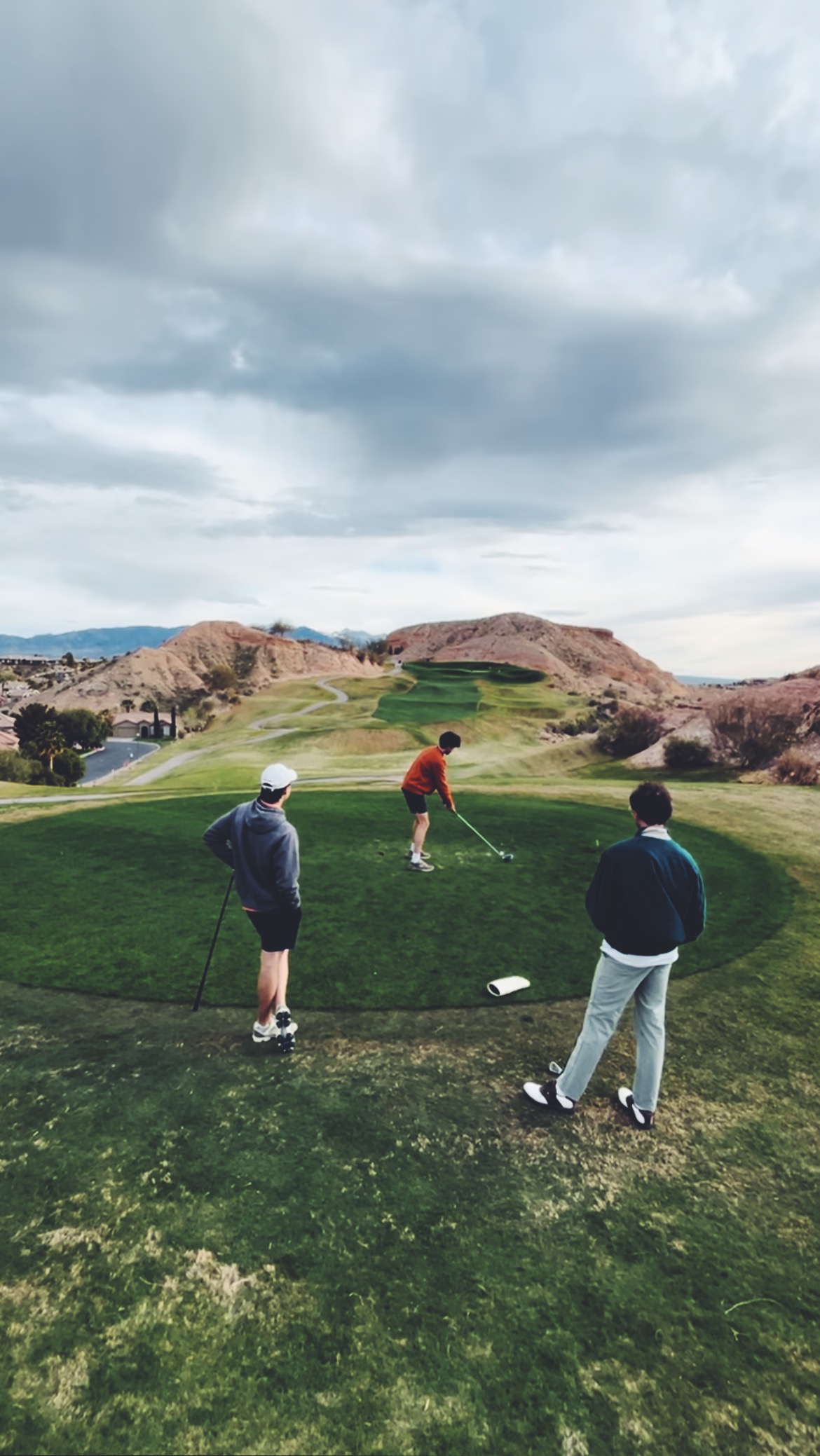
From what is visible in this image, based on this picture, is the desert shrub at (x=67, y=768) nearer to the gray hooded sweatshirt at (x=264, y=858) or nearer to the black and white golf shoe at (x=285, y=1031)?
the black and white golf shoe at (x=285, y=1031)

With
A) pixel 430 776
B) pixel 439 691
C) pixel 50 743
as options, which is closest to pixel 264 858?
pixel 430 776

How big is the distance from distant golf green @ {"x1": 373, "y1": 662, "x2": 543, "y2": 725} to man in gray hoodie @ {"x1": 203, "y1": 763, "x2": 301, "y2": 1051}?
64190 millimetres

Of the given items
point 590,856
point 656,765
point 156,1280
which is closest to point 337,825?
point 590,856

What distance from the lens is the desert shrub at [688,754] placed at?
4612cm

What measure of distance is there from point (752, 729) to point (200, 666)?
142942 mm

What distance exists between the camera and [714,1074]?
6.42 m

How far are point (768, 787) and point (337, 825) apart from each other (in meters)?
15.1

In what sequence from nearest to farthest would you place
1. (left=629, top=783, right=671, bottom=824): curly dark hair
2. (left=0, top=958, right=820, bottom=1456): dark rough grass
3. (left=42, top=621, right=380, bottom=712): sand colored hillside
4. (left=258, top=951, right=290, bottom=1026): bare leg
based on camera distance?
(left=0, top=958, right=820, bottom=1456): dark rough grass → (left=629, top=783, right=671, bottom=824): curly dark hair → (left=258, top=951, right=290, bottom=1026): bare leg → (left=42, top=621, right=380, bottom=712): sand colored hillside

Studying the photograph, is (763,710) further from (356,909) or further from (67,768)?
(67,768)

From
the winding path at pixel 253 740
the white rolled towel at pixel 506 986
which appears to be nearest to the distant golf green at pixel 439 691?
the winding path at pixel 253 740

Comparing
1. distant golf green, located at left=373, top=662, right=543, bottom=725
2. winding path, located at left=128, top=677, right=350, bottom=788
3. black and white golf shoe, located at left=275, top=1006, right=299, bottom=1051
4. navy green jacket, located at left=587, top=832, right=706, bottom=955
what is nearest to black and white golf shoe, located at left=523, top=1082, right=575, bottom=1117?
navy green jacket, located at left=587, top=832, right=706, bottom=955

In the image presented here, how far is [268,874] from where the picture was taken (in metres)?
6.50

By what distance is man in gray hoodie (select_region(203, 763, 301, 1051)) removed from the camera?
6.46m

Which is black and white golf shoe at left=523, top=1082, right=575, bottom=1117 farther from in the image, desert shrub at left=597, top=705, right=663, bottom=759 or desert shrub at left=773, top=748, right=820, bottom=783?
desert shrub at left=597, top=705, right=663, bottom=759
